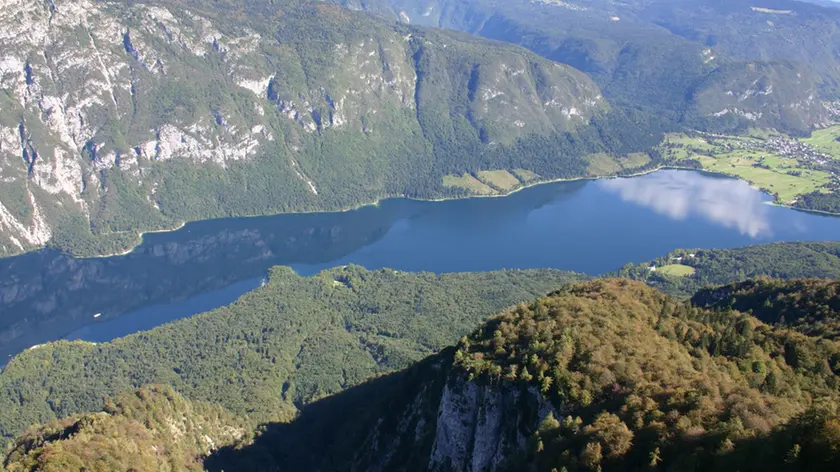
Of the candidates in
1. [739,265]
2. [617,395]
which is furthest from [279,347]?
[739,265]

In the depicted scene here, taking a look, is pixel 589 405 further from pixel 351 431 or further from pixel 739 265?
pixel 739 265

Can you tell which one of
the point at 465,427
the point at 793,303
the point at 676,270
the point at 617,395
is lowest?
the point at 676,270

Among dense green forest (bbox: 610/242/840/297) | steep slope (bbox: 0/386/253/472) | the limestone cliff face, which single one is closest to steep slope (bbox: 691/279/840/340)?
the limestone cliff face

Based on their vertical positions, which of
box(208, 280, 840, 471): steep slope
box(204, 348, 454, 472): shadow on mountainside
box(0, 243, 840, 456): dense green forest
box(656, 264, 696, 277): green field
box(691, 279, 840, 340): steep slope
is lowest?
box(656, 264, 696, 277): green field

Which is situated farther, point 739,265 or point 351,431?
point 739,265

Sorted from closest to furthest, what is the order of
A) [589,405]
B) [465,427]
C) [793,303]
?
1. [589,405]
2. [465,427]
3. [793,303]

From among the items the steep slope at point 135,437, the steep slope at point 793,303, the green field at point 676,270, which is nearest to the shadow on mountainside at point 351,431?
the steep slope at point 135,437

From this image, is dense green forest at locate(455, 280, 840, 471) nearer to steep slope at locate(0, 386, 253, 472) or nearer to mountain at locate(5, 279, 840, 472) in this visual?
mountain at locate(5, 279, 840, 472)
